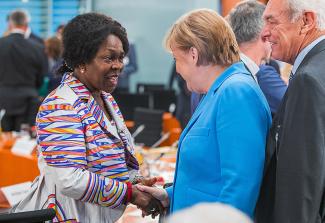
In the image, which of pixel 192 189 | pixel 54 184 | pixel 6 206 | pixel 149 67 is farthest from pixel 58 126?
pixel 149 67

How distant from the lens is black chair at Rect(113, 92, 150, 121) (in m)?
7.62

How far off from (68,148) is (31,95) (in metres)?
5.63

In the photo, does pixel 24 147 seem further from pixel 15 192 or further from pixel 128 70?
pixel 128 70

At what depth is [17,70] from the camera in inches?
298

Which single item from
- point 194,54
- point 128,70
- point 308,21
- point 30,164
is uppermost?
point 308,21

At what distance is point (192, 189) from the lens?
200cm

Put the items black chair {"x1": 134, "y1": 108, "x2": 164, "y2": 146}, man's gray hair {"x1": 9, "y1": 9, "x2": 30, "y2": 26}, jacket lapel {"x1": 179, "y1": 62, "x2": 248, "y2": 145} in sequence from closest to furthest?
1. jacket lapel {"x1": 179, "y1": 62, "x2": 248, "y2": 145}
2. black chair {"x1": 134, "y1": 108, "x2": 164, "y2": 146}
3. man's gray hair {"x1": 9, "y1": 9, "x2": 30, "y2": 26}

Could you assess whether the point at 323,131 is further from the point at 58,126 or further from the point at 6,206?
the point at 6,206

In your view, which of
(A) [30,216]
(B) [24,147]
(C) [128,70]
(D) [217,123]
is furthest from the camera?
(C) [128,70]

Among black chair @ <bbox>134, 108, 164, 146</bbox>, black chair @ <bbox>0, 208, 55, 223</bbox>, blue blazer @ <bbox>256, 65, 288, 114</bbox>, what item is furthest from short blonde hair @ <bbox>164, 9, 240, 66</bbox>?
black chair @ <bbox>134, 108, 164, 146</bbox>

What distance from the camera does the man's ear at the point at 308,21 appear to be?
1931 millimetres

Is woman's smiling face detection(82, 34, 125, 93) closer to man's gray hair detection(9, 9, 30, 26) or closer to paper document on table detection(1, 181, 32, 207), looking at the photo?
paper document on table detection(1, 181, 32, 207)

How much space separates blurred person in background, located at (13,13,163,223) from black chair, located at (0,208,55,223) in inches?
2.1

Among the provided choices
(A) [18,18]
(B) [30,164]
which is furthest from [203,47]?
(A) [18,18]
